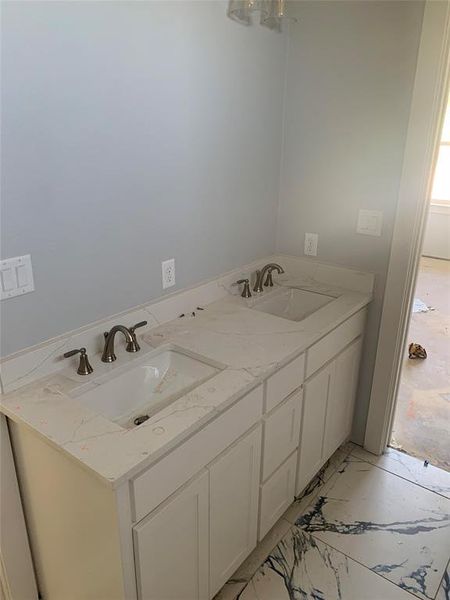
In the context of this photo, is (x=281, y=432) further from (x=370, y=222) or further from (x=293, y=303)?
(x=370, y=222)

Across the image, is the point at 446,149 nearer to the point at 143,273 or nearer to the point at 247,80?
the point at 247,80

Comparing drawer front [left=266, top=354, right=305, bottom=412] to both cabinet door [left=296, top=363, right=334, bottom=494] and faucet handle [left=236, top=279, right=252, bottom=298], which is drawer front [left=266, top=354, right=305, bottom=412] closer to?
cabinet door [left=296, top=363, right=334, bottom=494]

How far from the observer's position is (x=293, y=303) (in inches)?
88.3

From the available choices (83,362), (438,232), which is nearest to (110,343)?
(83,362)

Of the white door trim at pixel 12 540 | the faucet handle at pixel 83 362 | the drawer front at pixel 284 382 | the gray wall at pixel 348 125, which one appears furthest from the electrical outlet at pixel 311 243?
the white door trim at pixel 12 540

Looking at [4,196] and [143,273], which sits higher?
[4,196]

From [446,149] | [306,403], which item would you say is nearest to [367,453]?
[306,403]

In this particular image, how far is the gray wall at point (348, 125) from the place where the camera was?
1.83 m

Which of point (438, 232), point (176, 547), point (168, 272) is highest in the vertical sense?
point (168, 272)

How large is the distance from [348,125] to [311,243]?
0.58 meters

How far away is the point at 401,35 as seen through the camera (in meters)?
1.78

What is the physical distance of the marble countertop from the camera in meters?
1.06

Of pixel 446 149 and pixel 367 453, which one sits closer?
pixel 367 453

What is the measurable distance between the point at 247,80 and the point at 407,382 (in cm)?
231
